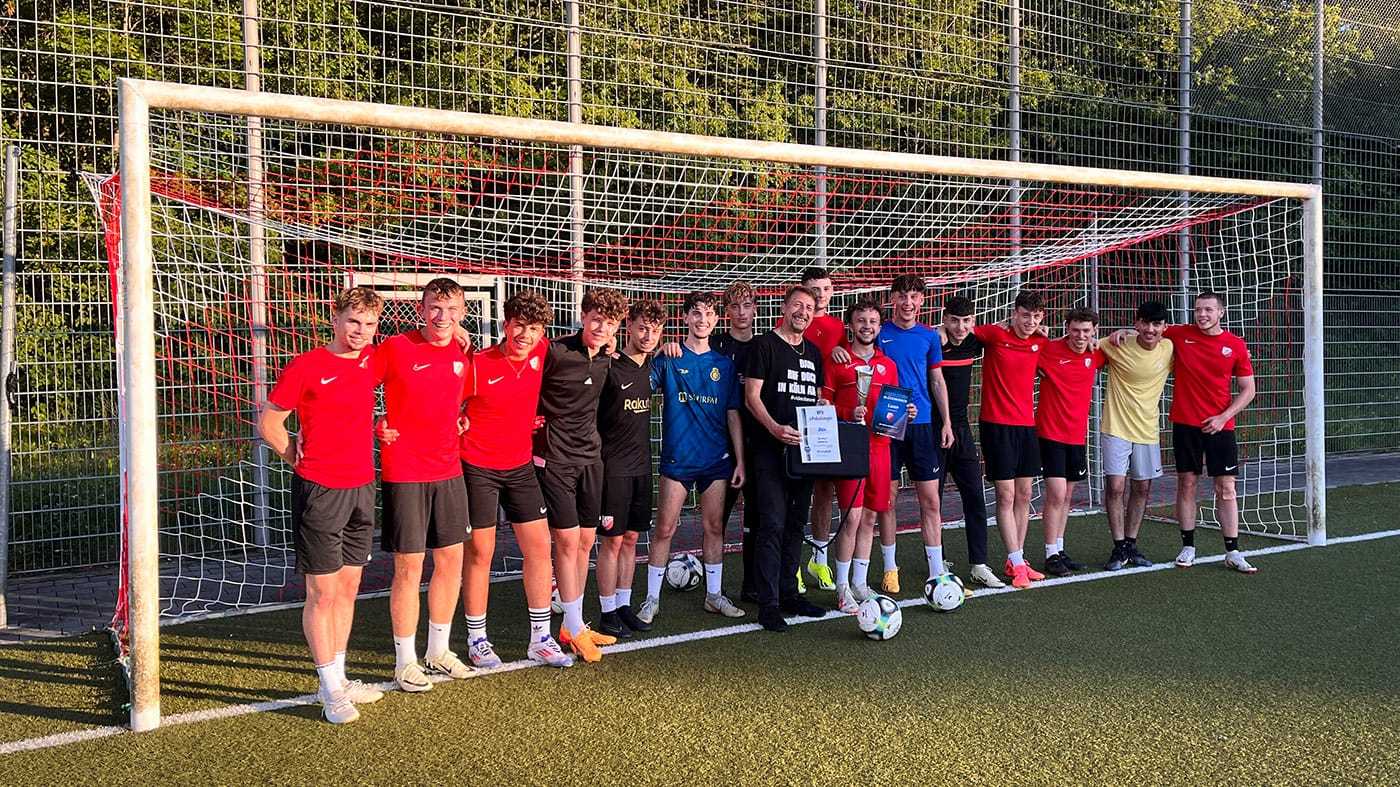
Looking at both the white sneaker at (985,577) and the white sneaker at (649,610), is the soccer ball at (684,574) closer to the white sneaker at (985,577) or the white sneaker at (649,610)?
the white sneaker at (649,610)

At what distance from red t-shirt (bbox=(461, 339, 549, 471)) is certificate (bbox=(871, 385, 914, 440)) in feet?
6.68

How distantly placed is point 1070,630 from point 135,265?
470 cm

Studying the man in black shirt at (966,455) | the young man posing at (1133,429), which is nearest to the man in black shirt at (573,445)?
the man in black shirt at (966,455)

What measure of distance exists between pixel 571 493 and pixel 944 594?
2.18m

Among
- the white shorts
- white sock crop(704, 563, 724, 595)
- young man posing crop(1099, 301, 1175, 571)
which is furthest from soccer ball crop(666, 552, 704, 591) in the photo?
the white shorts

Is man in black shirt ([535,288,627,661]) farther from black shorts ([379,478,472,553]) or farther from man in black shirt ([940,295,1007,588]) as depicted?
man in black shirt ([940,295,1007,588])

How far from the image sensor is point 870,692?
14.8 ft

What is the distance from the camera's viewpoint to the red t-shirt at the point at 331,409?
4203mm

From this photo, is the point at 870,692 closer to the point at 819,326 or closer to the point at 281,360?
the point at 819,326

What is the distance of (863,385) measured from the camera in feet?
19.4

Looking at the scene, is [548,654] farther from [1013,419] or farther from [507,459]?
[1013,419]

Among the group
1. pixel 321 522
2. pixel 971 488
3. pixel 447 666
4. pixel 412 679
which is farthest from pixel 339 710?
pixel 971 488

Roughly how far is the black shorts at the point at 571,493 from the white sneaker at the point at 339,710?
1.26 meters

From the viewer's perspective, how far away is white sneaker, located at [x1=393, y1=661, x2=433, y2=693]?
4.64 meters
